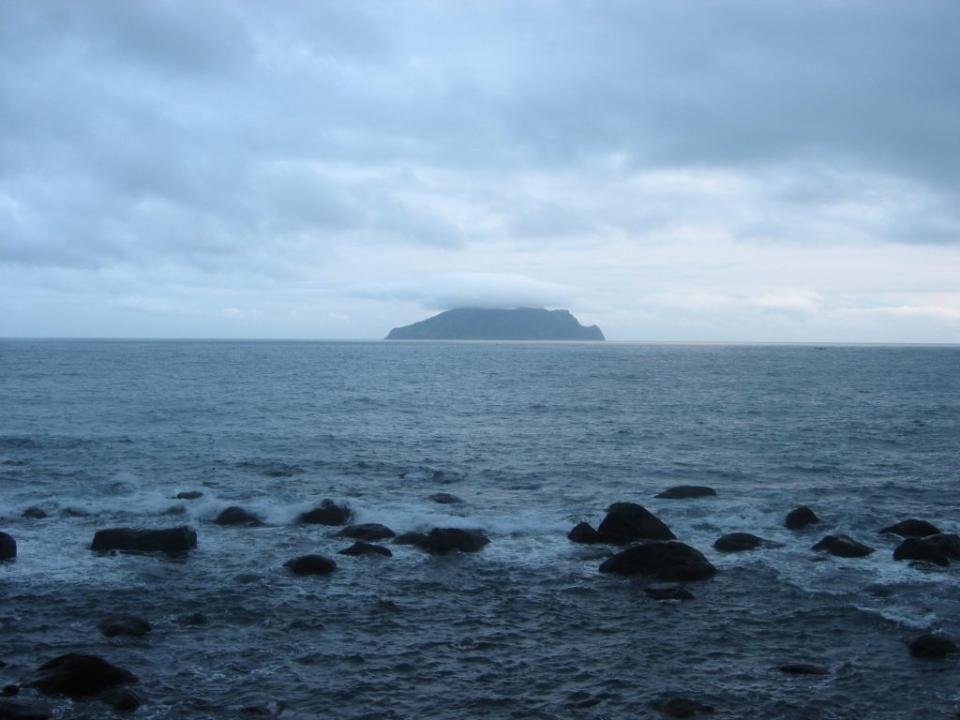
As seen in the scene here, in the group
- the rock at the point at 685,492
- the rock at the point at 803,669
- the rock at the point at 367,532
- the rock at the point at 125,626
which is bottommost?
the rock at the point at 803,669

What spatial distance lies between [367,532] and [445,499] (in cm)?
725

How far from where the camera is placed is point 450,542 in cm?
2897

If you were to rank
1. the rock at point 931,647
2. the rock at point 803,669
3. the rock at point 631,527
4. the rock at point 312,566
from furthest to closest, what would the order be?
the rock at point 631,527
the rock at point 312,566
the rock at point 931,647
the rock at point 803,669

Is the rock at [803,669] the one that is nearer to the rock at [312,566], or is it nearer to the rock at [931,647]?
the rock at [931,647]

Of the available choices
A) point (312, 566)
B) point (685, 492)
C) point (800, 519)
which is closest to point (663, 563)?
point (800, 519)

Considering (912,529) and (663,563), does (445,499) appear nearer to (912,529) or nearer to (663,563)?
(663,563)

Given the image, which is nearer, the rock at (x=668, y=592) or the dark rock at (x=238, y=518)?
the rock at (x=668, y=592)

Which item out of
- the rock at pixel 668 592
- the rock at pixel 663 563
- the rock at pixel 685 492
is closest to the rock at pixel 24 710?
the rock at pixel 668 592

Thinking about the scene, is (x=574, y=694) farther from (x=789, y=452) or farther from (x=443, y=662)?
(x=789, y=452)

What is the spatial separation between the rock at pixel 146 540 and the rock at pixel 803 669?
804 inches

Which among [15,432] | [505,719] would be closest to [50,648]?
[505,719]

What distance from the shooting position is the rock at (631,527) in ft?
98.9

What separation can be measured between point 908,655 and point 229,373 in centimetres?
13359

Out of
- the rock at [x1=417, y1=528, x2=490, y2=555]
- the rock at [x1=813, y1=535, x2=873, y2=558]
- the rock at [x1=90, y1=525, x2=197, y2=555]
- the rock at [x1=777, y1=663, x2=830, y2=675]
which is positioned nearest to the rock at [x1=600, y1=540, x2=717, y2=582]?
the rock at [x1=417, y1=528, x2=490, y2=555]
